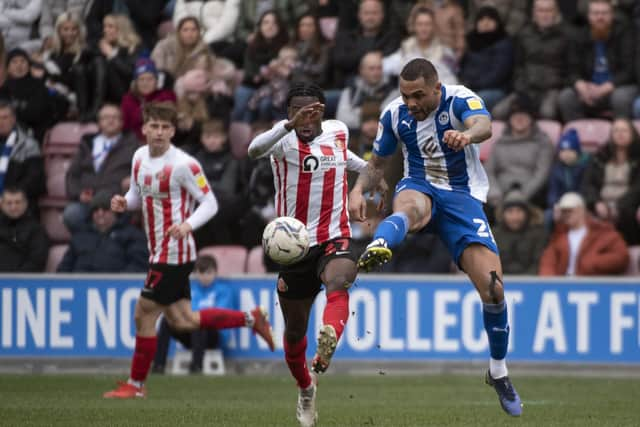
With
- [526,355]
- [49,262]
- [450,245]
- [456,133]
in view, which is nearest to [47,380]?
[49,262]

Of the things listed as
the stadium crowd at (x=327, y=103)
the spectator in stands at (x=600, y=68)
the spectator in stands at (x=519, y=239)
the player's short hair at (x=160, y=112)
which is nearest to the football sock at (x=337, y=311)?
the player's short hair at (x=160, y=112)

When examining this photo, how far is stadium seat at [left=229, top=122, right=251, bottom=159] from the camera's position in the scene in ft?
58.0

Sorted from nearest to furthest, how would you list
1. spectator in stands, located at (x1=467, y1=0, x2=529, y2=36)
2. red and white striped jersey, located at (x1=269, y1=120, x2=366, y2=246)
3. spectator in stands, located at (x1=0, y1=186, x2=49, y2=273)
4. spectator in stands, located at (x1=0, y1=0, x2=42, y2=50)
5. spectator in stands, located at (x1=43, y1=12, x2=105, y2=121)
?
red and white striped jersey, located at (x1=269, y1=120, x2=366, y2=246) < spectator in stands, located at (x1=0, y1=186, x2=49, y2=273) < spectator in stands, located at (x1=467, y1=0, x2=529, y2=36) < spectator in stands, located at (x1=43, y1=12, x2=105, y2=121) < spectator in stands, located at (x1=0, y1=0, x2=42, y2=50)

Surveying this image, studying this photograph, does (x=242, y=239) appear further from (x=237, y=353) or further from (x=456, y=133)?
→ (x=456, y=133)

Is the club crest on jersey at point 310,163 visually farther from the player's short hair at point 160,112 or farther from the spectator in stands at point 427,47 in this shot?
the spectator in stands at point 427,47

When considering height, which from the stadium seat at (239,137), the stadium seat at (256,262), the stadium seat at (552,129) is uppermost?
the stadium seat at (552,129)

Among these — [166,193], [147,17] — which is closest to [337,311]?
[166,193]

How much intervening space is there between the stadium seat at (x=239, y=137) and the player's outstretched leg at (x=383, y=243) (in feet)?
28.6

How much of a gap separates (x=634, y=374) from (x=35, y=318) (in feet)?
22.4

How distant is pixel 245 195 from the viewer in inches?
663

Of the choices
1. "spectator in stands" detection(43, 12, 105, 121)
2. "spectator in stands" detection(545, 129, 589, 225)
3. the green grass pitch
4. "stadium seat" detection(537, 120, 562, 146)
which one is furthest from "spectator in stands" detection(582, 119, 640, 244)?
"spectator in stands" detection(43, 12, 105, 121)

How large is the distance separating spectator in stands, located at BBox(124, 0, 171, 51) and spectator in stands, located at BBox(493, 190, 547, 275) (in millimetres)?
6296

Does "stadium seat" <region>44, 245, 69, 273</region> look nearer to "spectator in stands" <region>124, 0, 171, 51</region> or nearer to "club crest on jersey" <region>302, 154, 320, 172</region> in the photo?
"spectator in stands" <region>124, 0, 171, 51</region>

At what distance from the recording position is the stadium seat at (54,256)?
56.2 feet
